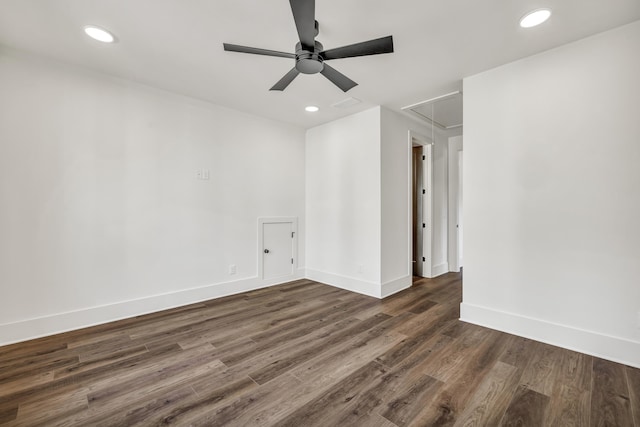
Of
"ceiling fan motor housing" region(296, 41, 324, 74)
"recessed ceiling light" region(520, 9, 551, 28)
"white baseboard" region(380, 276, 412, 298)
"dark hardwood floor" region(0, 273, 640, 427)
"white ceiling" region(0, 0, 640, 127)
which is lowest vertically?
"dark hardwood floor" region(0, 273, 640, 427)

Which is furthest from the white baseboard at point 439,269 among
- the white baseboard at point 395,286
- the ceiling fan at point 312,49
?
the ceiling fan at point 312,49

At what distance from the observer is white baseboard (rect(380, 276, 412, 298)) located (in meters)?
3.66

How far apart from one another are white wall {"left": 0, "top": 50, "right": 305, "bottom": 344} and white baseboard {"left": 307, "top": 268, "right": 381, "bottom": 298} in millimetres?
1019

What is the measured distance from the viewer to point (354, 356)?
2.18 meters

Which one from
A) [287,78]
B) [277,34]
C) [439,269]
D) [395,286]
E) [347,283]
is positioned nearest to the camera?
[277,34]

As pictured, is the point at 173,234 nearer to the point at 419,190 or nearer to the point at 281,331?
the point at 281,331

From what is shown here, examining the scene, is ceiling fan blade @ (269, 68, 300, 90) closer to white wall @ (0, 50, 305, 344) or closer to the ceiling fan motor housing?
the ceiling fan motor housing

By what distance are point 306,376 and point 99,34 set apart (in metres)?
3.09

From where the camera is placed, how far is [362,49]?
73.4 inches

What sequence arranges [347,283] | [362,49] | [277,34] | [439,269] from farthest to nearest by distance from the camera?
[439,269], [347,283], [277,34], [362,49]

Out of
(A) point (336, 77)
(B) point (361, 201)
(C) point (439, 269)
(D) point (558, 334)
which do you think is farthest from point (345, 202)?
(D) point (558, 334)

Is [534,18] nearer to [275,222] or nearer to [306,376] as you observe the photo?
[306,376]

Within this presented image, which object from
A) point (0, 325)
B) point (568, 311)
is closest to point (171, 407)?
point (0, 325)

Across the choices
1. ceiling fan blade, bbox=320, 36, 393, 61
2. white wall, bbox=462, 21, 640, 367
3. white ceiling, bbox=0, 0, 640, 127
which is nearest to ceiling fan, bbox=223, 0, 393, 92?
ceiling fan blade, bbox=320, 36, 393, 61
